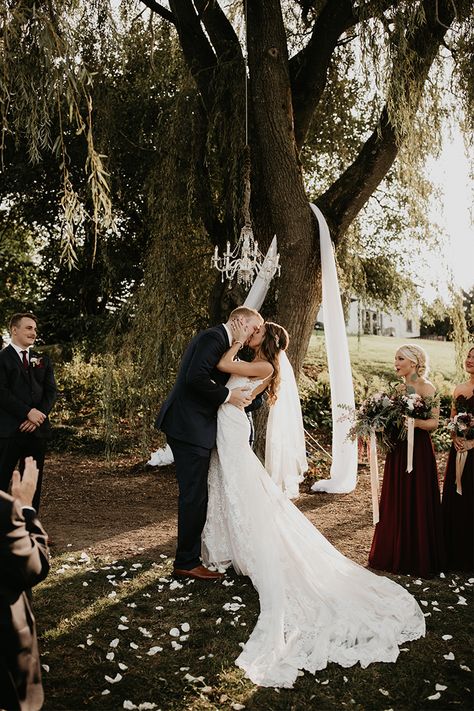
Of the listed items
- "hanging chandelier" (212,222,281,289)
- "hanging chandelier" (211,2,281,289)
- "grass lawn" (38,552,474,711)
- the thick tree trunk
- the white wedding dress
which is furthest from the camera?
the thick tree trunk

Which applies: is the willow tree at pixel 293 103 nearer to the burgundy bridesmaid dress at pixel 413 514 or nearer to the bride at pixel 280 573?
the bride at pixel 280 573

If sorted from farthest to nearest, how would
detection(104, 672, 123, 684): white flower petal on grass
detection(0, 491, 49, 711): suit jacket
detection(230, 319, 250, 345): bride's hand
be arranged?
1. detection(230, 319, 250, 345): bride's hand
2. detection(104, 672, 123, 684): white flower petal on grass
3. detection(0, 491, 49, 711): suit jacket

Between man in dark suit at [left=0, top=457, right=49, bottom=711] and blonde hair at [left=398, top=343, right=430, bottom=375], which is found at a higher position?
blonde hair at [left=398, top=343, right=430, bottom=375]

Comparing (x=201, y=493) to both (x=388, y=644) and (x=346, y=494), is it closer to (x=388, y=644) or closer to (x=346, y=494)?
(x=388, y=644)

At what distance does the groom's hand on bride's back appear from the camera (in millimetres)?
4828

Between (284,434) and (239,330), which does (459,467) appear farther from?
(239,330)

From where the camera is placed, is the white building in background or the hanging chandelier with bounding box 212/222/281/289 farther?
the white building in background

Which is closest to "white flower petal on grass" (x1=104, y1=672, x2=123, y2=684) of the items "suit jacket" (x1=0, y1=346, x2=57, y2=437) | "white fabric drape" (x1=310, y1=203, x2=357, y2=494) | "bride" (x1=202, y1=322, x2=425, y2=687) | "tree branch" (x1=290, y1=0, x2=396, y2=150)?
"bride" (x1=202, y1=322, x2=425, y2=687)

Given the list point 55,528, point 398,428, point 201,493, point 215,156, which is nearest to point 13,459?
point 55,528

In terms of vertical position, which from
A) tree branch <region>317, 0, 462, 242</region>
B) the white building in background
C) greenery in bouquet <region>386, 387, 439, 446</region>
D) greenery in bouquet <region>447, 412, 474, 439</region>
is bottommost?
greenery in bouquet <region>447, 412, 474, 439</region>

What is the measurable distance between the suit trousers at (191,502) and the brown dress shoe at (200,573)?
31mm

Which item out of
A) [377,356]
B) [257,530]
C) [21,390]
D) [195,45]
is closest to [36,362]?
[21,390]

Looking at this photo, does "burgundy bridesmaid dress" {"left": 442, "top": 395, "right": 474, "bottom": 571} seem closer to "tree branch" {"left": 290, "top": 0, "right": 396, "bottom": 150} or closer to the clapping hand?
the clapping hand

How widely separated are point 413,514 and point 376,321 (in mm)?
6680
